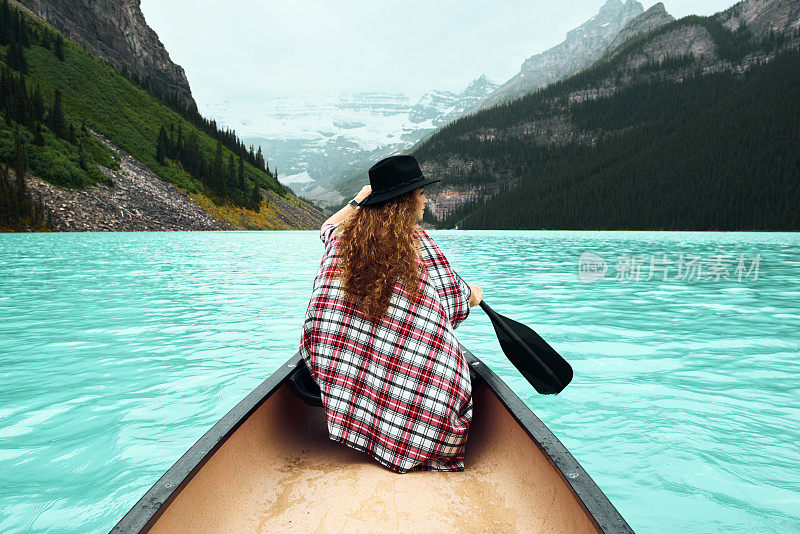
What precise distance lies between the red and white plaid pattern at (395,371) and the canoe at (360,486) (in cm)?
28

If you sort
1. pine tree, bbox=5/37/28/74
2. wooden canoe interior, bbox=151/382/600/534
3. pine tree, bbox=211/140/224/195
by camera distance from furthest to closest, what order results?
1. pine tree, bbox=211/140/224/195
2. pine tree, bbox=5/37/28/74
3. wooden canoe interior, bbox=151/382/600/534

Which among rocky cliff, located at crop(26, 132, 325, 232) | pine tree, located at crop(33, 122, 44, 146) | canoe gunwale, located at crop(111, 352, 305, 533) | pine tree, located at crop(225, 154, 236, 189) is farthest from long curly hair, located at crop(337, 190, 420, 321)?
pine tree, located at crop(225, 154, 236, 189)

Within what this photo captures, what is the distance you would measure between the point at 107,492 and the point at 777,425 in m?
7.10

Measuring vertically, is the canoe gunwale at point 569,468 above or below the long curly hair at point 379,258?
below

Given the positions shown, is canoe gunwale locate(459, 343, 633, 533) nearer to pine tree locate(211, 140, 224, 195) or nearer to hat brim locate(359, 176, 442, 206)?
hat brim locate(359, 176, 442, 206)

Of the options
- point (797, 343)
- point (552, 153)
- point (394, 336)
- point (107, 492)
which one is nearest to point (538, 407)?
point (394, 336)

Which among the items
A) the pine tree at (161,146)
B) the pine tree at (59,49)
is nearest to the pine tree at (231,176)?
the pine tree at (161,146)

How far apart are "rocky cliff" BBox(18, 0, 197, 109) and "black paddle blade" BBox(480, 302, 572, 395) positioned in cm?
11284

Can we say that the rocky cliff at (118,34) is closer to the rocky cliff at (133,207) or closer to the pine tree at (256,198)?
the pine tree at (256,198)

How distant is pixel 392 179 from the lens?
2.74 meters

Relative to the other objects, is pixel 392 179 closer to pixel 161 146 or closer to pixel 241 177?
pixel 161 146

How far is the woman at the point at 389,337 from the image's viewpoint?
2613 mm

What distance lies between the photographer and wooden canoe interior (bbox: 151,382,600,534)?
7.63 ft

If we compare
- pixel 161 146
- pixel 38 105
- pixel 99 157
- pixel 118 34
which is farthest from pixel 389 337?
pixel 118 34
